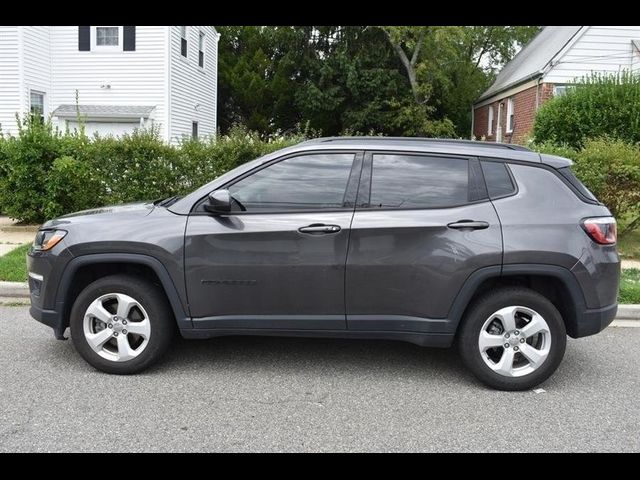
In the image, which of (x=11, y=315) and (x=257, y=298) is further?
(x=11, y=315)

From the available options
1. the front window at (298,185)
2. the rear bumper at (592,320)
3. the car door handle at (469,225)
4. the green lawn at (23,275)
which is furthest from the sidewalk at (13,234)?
the rear bumper at (592,320)

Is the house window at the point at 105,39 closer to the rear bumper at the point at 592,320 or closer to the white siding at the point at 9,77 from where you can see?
the white siding at the point at 9,77

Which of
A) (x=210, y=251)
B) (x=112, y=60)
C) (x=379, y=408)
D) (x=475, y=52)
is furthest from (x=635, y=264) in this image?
(x=475, y=52)

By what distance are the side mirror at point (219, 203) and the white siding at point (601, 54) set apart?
2166cm

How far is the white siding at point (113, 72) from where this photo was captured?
63.3 feet

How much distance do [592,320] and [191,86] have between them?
19.8 m

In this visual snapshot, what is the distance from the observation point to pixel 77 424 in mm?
3756

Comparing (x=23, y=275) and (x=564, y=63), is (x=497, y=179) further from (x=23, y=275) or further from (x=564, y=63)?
(x=564, y=63)

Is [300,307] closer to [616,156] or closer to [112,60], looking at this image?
[616,156]

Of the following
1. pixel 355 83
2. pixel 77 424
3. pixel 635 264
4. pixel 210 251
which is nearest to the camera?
pixel 77 424

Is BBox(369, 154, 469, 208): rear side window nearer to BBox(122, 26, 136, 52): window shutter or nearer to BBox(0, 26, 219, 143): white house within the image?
BBox(0, 26, 219, 143): white house

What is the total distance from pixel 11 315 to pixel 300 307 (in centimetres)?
356

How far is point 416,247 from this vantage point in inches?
169

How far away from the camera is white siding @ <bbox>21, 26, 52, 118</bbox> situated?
Result: 60.2 feet
